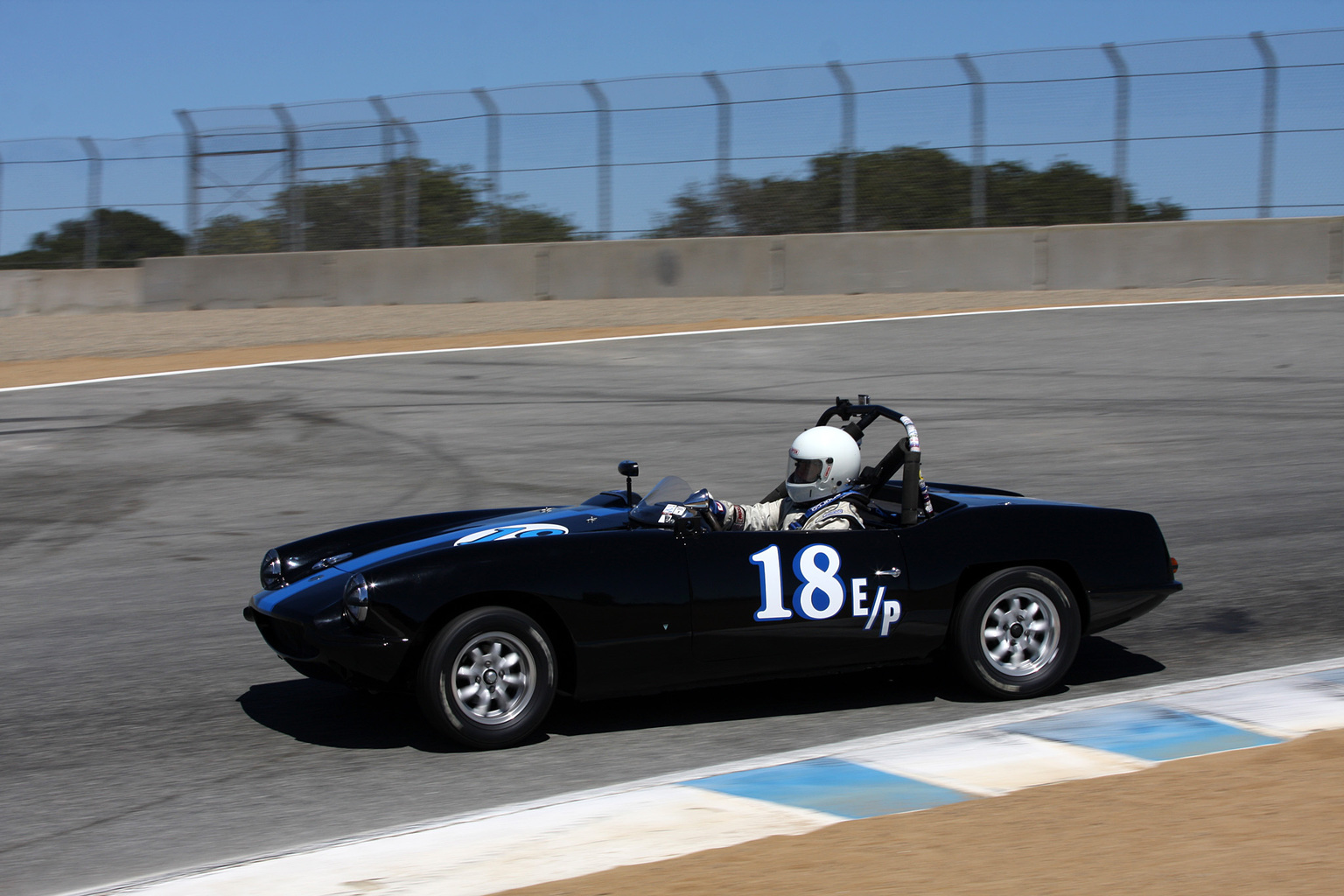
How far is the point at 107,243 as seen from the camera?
27.3 m

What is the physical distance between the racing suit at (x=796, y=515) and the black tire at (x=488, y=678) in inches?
42.0

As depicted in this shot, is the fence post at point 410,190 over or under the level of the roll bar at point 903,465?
over

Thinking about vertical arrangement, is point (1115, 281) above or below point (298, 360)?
above

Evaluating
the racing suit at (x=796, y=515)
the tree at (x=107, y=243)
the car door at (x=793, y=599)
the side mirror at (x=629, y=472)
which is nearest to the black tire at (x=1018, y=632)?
the car door at (x=793, y=599)

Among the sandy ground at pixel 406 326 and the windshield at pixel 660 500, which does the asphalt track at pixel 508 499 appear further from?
the sandy ground at pixel 406 326

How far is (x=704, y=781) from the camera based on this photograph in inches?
183

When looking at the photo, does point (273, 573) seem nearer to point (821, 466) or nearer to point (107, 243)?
point (821, 466)

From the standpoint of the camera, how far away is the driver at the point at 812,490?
5832 mm

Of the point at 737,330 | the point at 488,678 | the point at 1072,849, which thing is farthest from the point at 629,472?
the point at 737,330

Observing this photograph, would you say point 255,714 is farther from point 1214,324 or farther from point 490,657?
point 1214,324

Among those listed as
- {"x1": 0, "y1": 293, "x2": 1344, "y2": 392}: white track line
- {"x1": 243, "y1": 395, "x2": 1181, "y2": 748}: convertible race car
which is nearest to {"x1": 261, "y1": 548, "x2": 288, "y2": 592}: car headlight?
{"x1": 243, "y1": 395, "x2": 1181, "y2": 748}: convertible race car

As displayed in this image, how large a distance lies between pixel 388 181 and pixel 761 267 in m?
7.18

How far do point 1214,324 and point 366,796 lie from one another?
15159 mm

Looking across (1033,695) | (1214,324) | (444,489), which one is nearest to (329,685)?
(1033,695)
